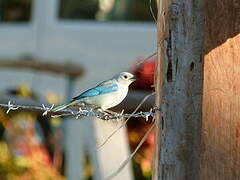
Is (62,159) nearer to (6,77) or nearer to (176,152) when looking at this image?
(6,77)

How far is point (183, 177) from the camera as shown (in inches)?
102

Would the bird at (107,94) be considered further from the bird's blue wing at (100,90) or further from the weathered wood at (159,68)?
the weathered wood at (159,68)

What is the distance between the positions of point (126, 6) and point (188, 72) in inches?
344

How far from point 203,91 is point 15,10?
9792mm

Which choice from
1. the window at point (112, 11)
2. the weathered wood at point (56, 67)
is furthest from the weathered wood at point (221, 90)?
the window at point (112, 11)

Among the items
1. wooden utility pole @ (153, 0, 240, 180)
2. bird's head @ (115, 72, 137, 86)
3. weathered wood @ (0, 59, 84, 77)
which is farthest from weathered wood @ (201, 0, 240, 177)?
weathered wood @ (0, 59, 84, 77)

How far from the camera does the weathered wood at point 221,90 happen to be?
8.41 feet

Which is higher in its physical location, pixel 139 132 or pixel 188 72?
pixel 188 72

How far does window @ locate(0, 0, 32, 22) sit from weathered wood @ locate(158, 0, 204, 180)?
30.7ft

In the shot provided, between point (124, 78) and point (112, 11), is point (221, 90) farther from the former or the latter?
point (112, 11)

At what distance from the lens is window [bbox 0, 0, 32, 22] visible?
12.0 m

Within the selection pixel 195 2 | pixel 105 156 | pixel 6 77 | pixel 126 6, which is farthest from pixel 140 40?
pixel 195 2

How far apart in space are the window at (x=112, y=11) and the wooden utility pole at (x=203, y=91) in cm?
832

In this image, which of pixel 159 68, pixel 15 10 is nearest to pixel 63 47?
pixel 15 10
